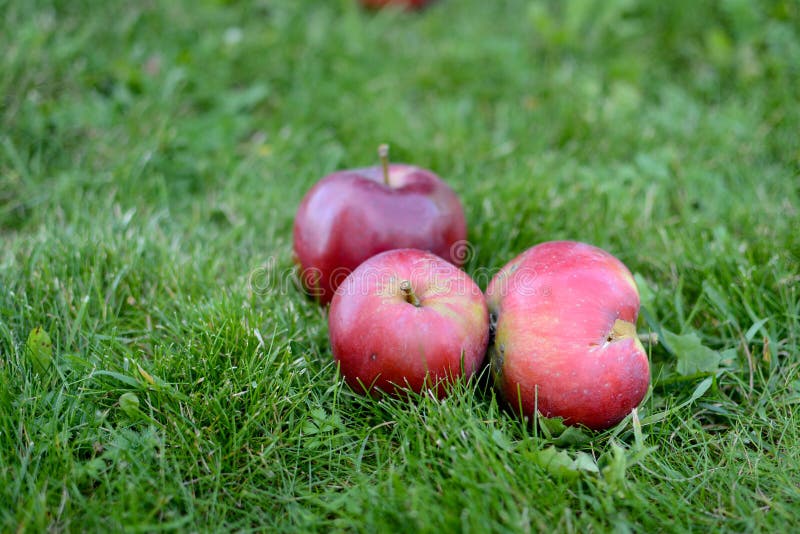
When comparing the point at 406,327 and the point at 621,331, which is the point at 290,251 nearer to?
the point at 406,327

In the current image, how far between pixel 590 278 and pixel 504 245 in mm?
821

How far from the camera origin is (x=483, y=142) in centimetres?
355

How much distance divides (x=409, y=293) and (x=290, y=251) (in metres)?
0.97

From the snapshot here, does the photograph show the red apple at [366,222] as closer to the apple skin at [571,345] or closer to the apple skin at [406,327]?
the apple skin at [406,327]

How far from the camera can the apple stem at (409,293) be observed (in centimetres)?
189

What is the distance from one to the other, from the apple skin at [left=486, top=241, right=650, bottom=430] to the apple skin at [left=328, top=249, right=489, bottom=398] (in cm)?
12

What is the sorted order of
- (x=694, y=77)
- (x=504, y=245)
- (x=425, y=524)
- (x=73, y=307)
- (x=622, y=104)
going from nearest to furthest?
(x=425, y=524)
(x=73, y=307)
(x=504, y=245)
(x=622, y=104)
(x=694, y=77)

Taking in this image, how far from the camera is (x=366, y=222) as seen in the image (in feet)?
7.45

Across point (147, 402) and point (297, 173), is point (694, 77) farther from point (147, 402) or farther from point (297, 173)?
point (147, 402)

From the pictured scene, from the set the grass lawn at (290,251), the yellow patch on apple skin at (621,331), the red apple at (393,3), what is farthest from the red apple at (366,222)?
the red apple at (393,3)

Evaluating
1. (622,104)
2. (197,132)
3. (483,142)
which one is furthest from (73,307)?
(622,104)

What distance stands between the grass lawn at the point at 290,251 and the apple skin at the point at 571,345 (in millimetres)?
106

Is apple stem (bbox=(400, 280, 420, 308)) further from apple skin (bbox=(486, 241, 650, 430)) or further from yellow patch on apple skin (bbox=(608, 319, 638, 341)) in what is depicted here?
yellow patch on apple skin (bbox=(608, 319, 638, 341))

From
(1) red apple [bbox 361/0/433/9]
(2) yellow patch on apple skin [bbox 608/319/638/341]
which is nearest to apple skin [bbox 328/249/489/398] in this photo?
(2) yellow patch on apple skin [bbox 608/319/638/341]
